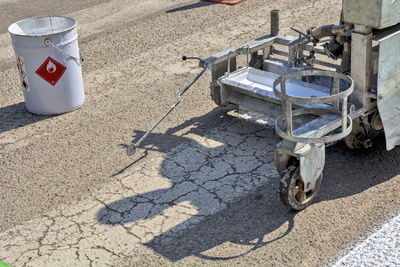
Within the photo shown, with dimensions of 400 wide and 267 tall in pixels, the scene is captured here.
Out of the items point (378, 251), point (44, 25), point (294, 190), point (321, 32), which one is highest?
point (321, 32)

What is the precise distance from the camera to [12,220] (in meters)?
5.23

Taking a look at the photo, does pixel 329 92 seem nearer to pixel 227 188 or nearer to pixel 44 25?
pixel 227 188

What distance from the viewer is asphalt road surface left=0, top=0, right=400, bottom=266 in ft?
15.6

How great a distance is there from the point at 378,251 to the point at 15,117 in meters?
4.24

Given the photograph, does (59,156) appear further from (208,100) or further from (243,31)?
(243,31)

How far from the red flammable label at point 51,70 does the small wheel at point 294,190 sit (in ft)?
10.0

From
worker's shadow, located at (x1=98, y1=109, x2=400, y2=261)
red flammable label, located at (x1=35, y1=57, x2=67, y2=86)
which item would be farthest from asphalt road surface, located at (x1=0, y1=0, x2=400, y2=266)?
red flammable label, located at (x1=35, y1=57, x2=67, y2=86)

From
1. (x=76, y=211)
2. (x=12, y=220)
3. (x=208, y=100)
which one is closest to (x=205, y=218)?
(x=76, y=211)

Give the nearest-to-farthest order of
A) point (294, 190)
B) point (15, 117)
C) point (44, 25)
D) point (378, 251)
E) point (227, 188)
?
point (378, 251), point (294, 190), point (227, 188), point (15, 117), point (44, 25)

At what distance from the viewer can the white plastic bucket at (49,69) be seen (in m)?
6.68

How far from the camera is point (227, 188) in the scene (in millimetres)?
5484

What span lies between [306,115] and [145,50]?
3.46 metres

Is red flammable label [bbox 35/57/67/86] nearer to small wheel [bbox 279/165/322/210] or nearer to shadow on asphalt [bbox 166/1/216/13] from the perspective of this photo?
small wheel [bbox 279/165/322/210]

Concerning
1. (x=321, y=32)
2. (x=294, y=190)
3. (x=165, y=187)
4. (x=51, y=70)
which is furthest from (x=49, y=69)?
(x=294, y=190)
